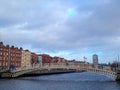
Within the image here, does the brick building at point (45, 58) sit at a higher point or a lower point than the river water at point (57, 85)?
higher

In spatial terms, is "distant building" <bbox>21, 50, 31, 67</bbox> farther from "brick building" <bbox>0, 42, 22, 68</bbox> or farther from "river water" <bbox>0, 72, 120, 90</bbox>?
"river water" <bbox>0, 72, 120, 90</bbox>

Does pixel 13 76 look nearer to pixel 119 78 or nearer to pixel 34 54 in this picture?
pixel 119 78

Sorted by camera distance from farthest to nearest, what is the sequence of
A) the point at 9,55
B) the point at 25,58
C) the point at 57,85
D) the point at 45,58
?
the point at 45,58 → the point at 25,58 → the point at 9,55 → the point at 57,85

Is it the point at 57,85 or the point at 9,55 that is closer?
the point at 57,85

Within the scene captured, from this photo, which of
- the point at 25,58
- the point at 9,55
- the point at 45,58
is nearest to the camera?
the point at 9,55

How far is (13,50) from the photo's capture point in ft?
348

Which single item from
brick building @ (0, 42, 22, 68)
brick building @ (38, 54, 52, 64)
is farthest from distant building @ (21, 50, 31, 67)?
brick building @ (38, 54, 52, 64)

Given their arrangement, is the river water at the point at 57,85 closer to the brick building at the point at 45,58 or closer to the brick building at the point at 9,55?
the brick building at the point at 9,55

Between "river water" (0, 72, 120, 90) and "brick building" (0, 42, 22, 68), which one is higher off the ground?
"brick building" (0, 42, 22, 68)

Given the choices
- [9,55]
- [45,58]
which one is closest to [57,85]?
[9,55]

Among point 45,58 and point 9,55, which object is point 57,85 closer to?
point 9,55

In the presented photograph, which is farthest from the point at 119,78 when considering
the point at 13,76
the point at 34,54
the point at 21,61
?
the point at 34,54

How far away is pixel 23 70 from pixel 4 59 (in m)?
32.7

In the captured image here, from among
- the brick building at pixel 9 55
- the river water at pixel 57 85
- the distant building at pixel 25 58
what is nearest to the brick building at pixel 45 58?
the distant building at pixel 25 58
